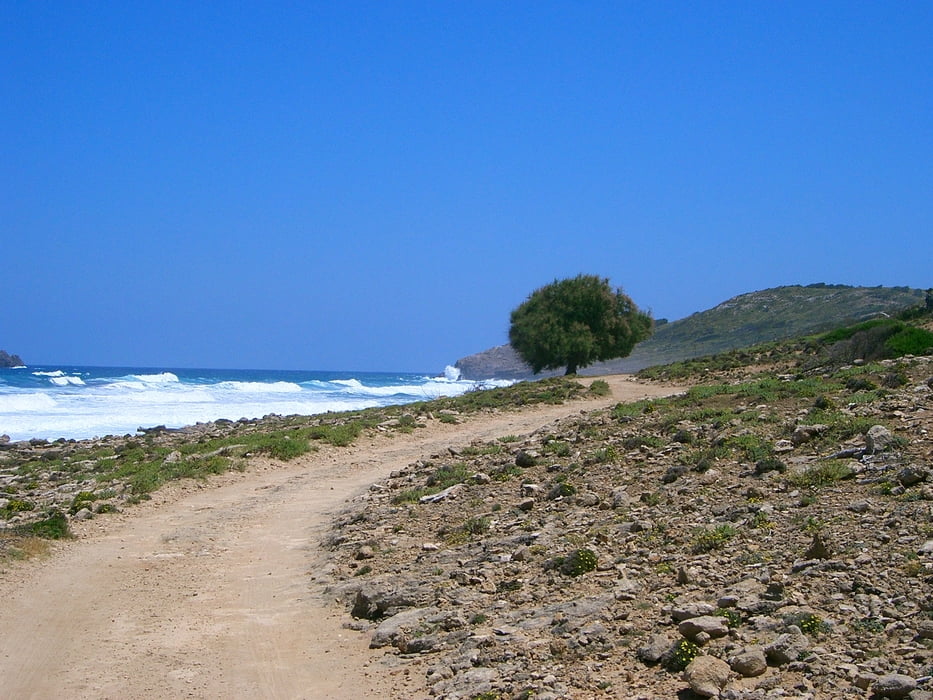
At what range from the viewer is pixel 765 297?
100 meters

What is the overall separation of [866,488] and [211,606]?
279 inches

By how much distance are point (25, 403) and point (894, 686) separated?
51.0 meters

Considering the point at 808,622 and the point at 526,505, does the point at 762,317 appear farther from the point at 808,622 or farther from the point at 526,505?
the point at 808,622

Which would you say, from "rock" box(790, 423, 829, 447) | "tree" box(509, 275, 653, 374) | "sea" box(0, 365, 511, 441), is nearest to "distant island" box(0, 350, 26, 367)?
"sea" box(0, 365, 511, 441)

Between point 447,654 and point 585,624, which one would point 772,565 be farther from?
point 447,654

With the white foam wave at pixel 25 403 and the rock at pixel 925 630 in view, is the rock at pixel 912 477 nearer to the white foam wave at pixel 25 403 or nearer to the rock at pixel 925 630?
the rock at pixel 925 630

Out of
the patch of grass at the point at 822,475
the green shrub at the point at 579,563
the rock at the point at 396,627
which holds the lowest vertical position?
the rock at the point at 396,627

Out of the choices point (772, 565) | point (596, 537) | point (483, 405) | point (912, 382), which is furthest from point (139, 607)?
point (483, 405)

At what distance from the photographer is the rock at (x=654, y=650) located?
6508 mm

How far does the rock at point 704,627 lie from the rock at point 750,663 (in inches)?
17.6

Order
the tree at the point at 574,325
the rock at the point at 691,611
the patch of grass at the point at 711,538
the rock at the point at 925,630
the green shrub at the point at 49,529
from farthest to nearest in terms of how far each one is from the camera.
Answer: the tree at the point at 574,325
the green shrub at the point at 49,529
the patch of grass at the point at 711,538
the rock at the point at 691,611
the rock at the point at 925,630

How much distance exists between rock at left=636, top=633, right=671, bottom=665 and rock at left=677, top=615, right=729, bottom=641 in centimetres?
15

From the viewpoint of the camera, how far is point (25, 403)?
49.0 metres

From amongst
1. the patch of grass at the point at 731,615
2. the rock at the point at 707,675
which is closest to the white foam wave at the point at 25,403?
the patch of grass at the point at 731,615
